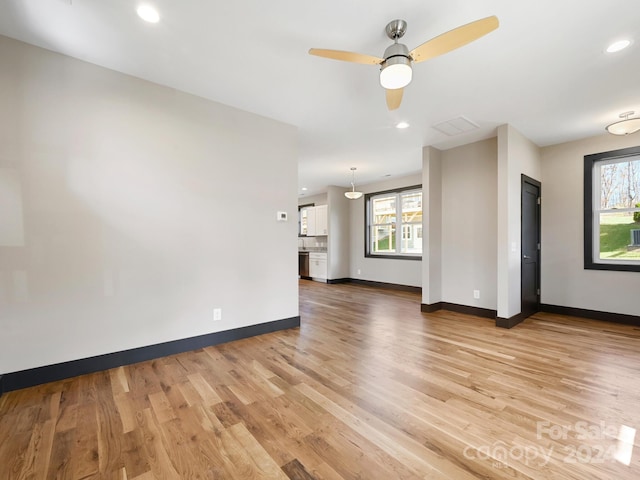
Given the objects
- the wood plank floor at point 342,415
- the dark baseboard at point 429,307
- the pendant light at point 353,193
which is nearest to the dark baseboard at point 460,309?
the dark baseboard at point 429,307

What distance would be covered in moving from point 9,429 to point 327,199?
6.88 m

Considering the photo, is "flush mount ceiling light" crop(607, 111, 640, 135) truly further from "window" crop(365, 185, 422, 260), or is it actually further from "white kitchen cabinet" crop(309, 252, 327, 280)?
"white kitchen cabinet" crop(309, 252, 327, 280)

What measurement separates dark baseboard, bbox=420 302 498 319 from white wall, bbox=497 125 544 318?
1.30ft

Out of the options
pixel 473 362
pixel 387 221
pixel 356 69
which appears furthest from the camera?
pixel 387 221

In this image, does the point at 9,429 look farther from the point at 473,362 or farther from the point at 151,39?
the point at 473,362

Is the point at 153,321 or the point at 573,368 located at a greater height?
the point at 153,321

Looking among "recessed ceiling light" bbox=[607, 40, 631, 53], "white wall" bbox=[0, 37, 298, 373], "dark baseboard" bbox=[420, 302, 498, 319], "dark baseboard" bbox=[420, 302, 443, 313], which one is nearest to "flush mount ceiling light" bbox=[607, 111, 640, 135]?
"recessed ceiling light" bbox=[607, 40, 631, 53]

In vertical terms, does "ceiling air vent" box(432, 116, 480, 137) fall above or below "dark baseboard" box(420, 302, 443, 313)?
above

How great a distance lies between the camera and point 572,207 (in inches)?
171

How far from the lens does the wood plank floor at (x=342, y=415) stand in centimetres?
146

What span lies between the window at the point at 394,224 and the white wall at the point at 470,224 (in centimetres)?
160

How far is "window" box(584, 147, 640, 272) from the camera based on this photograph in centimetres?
393

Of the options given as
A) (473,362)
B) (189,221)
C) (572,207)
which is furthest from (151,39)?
(572,207)

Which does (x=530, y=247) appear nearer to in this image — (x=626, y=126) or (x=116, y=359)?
(x=626, y=126)
